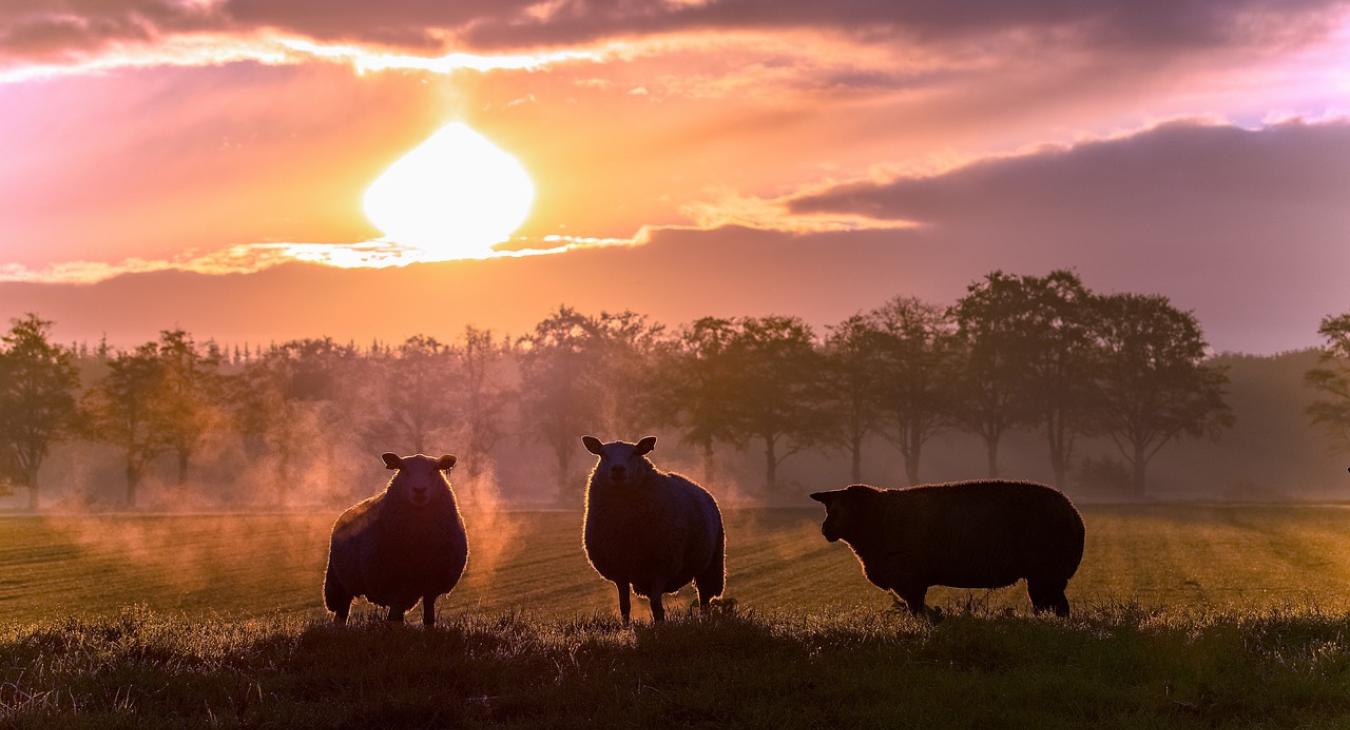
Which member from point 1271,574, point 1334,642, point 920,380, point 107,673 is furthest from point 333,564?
point 920,380

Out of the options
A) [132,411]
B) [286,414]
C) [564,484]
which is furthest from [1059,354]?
[132,411]

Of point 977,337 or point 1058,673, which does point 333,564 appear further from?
point 977,337

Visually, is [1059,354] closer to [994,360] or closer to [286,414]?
[994,360]

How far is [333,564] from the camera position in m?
17.2

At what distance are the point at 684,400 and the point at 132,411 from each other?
4827cm

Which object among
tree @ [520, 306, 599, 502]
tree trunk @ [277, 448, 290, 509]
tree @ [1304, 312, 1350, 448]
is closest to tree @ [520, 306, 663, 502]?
tree @ [520, 306, 599, 502]

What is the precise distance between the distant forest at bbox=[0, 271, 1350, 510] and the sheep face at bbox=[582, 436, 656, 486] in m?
74.4

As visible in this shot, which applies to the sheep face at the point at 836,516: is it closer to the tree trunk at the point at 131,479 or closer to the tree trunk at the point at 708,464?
the tree trunk at the point at 708,464

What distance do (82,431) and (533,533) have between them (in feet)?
178

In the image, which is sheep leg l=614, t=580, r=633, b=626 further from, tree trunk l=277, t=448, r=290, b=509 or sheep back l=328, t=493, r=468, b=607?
tree trunk l=277, t=448, r=290, b=509

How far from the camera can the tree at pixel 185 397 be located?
316ft

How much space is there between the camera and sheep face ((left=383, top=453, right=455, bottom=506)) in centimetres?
1603

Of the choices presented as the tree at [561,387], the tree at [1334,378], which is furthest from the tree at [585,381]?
the tree at [1334,378]

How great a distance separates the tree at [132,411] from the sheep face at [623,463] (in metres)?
89.6
